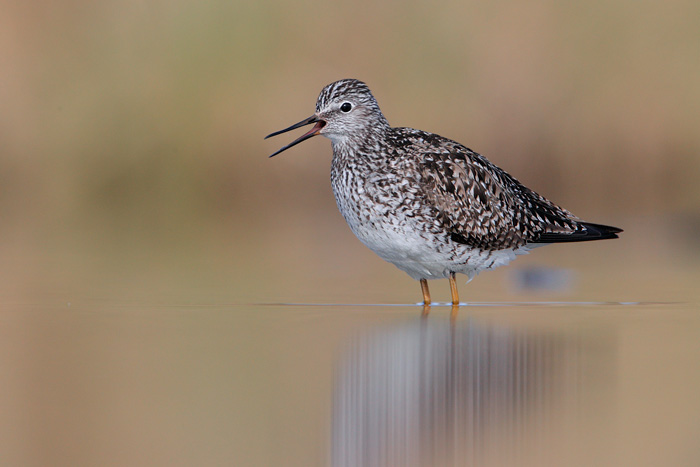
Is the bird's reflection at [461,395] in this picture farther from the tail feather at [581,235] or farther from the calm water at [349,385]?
the tail feather at [581,235]

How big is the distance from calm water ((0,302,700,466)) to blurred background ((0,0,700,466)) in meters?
0.04

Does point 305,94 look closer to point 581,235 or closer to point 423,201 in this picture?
point 581,235

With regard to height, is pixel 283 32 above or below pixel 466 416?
above

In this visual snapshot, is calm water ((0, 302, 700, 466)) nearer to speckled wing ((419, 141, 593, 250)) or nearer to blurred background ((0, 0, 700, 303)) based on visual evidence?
speckled wing ((419, 141, 593, 250))

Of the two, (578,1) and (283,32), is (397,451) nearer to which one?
(283,32)

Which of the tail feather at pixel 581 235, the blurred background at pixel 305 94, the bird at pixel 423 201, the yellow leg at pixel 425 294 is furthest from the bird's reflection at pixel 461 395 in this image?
the blurred background at pixel 305 94

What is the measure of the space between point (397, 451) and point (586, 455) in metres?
0.93

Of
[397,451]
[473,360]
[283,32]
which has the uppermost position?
[283,32]

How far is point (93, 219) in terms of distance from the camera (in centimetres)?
1731

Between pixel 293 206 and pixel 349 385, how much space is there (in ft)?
41.9

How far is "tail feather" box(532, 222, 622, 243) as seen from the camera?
35.7 ft

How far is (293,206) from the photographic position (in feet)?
64.6

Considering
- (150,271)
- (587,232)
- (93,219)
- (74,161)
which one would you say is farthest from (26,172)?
(587,232)

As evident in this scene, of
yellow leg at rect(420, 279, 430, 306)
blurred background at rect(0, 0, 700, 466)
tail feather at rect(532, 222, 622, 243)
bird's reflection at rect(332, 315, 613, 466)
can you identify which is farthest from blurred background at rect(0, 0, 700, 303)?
bird's reflection at rect(332, 315, 613, 466)
